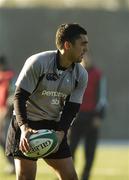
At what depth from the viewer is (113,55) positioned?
27766 mm

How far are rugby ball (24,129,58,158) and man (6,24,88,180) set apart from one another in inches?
3.5

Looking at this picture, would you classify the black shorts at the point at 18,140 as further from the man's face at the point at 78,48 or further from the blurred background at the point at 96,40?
the blurred background at the point at 96,40

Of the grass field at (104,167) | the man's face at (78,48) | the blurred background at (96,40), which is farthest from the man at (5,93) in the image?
the blurred background at (96,40)

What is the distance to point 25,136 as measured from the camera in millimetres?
8219

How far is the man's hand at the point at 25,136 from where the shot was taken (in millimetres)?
8227

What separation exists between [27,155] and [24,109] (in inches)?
16.7

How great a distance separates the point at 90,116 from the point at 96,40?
46.3ft

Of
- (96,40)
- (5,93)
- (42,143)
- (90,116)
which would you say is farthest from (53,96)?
(96,40)

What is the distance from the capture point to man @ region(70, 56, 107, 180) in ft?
44.3

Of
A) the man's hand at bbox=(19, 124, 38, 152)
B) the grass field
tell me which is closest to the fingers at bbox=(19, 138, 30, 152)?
the man's hand at bbox=(19, 124, 38, 152)

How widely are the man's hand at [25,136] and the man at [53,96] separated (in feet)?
0.07

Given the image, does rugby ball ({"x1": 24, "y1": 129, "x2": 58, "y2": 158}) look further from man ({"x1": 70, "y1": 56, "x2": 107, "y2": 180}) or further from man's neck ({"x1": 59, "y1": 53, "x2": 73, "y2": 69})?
man ({"x1": 70, "y1": 56, "x2": 107, "y2": 180})

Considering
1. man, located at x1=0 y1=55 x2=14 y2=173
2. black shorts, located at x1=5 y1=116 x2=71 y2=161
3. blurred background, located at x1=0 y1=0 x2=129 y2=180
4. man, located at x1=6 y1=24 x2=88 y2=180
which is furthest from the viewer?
blurred background, located at x1=0 y1=0 x2=129 y2=180

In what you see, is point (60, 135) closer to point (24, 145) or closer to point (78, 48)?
point (24, 145)
